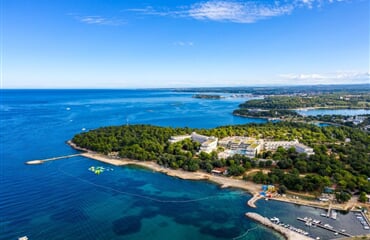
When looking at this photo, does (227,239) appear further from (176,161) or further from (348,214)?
(176,161)

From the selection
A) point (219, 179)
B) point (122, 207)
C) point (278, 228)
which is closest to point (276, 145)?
point (219, 179)

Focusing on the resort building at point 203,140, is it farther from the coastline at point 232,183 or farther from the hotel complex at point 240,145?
the coastline at point 232,183

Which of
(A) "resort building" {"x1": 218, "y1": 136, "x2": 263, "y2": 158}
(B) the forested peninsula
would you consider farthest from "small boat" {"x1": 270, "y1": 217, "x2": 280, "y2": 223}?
(A) "resort building" {"x1": 218, "y1": 136, "x2": 263, "y2": 158}

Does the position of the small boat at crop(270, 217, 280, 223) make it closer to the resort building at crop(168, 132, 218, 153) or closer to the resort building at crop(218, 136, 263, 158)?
the resort building at crop(218, 136, 263, 158)

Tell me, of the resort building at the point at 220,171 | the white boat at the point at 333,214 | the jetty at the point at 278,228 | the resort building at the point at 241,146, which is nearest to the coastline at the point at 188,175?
the resort building at the point at 220,171

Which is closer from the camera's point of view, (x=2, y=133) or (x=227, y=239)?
(x=227, y=239)

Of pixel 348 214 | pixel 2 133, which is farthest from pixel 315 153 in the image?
pixel 2 133

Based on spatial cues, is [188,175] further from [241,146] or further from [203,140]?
[203,140]
